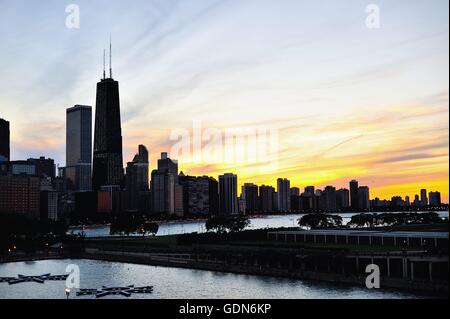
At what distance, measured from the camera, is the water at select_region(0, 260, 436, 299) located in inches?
1575

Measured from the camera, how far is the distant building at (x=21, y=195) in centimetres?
18412

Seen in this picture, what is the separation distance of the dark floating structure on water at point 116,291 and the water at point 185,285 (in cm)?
67

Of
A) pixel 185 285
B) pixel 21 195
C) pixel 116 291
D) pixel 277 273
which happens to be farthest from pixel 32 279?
pixel 21 195

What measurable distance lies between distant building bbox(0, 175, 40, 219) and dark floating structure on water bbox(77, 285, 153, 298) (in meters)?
148

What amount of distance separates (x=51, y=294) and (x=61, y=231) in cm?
7191

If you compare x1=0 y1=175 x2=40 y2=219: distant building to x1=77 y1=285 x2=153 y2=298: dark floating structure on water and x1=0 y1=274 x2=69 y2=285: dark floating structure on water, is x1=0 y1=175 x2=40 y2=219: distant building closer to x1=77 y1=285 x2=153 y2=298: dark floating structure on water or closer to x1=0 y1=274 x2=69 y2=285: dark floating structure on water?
x1=0 y1=274 x2=69 y2=285: dark floating structure on water

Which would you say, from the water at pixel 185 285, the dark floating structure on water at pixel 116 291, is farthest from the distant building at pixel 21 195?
the dark floating structure on water at pixel 116 291

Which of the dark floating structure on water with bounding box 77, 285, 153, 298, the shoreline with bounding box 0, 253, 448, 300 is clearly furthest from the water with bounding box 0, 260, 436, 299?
the shoreline with bounding box 0, 253, 448, 300

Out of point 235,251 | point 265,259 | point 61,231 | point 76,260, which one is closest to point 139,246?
point 76,260

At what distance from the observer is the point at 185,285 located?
46750mm

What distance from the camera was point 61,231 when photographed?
365ft

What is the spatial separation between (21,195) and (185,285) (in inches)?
6210
